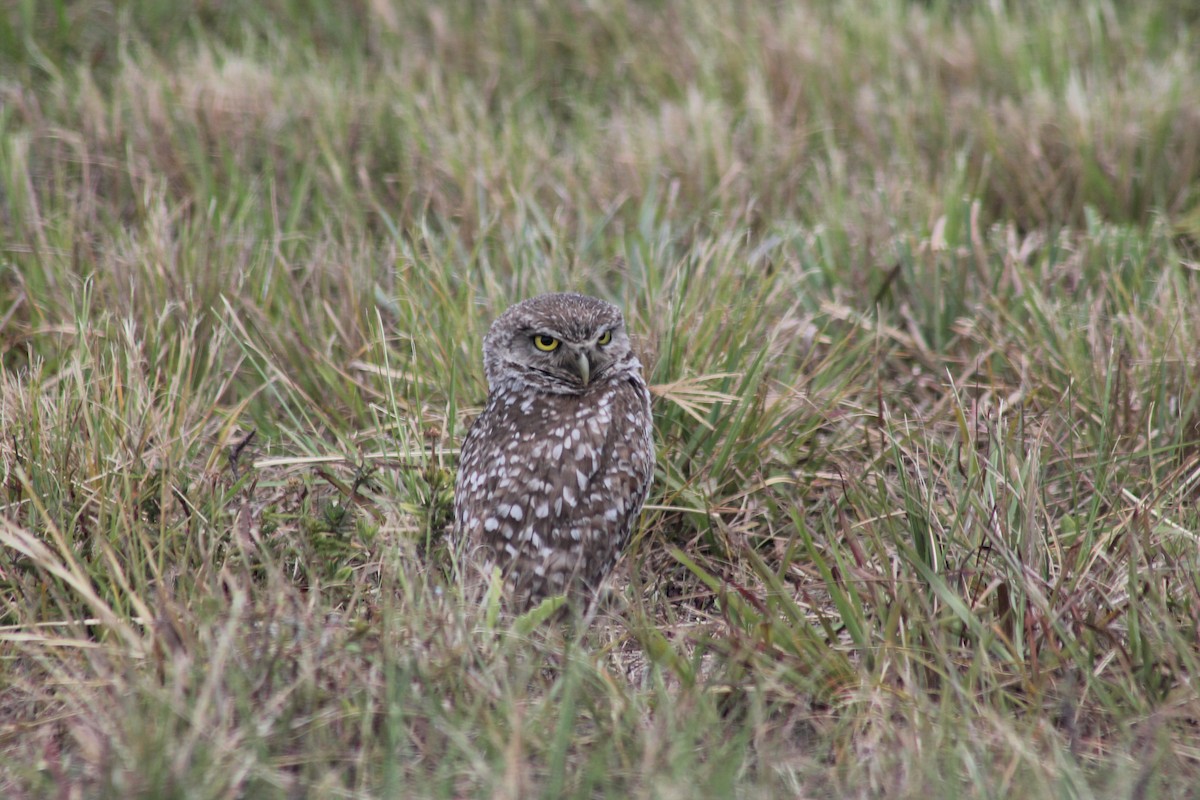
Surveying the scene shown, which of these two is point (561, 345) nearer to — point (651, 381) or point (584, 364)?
point (584, 364)

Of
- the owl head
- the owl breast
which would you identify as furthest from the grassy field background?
the owl head

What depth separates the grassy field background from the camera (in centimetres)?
268

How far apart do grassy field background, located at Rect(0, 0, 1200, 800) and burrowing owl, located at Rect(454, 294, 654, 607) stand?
7.0 inches

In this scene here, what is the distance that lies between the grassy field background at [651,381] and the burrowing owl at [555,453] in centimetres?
18

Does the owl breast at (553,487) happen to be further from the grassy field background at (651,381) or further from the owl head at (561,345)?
the grassy field background at (651,381)

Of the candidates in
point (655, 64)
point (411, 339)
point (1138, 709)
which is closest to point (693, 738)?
point (1138, 709)

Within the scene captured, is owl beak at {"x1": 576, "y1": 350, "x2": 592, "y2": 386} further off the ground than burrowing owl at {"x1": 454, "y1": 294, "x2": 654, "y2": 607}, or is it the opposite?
owl beak at {"x1": 576, "y1": 350, "x2": 592, "y2": 386}

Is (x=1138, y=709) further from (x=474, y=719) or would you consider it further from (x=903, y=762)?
(x=474, y=719)

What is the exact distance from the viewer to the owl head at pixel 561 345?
3.53m

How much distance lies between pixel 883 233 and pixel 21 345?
314cm

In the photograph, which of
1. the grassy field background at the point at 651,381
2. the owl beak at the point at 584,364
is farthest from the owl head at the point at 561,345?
the grassy field background at the point at 651,381

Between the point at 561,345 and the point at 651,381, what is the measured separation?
596mm

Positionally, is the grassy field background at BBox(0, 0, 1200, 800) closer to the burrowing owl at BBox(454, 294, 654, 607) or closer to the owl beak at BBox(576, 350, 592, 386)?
the burrowing owl at BBox(454, 294, 654, 607)

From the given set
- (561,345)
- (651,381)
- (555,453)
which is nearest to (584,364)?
(561,345)
